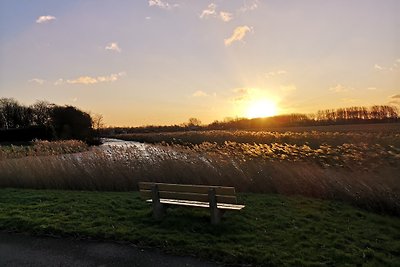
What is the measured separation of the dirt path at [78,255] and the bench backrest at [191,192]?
58.5 inches

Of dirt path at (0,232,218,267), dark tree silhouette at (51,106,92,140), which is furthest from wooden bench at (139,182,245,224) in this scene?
dark tree silhouette at (51,106,92,140)

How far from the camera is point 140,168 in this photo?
12.1m

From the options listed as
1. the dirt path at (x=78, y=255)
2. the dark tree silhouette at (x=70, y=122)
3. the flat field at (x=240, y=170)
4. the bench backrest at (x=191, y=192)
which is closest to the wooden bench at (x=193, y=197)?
the bench backrest at (x=191, y=192)

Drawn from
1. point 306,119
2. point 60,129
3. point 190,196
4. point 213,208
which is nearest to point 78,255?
point 190,196

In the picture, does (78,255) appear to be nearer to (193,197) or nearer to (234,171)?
(193,197)

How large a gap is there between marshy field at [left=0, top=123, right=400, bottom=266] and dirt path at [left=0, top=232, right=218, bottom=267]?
298 mm

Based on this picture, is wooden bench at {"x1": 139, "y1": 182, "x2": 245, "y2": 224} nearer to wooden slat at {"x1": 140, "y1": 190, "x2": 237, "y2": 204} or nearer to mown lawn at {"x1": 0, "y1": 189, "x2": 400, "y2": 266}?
wooden slat at {"x1": 140, "y1": 190, "x2": 237, "y2": 204}

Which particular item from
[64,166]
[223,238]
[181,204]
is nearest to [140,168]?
[64,166]

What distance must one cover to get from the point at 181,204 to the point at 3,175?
929cm

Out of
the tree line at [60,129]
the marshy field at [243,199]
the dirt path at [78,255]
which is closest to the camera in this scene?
the dirt path at [78,255]

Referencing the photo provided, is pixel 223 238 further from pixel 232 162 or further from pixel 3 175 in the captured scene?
pixel 3 175

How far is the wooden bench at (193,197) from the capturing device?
6838 millimetres

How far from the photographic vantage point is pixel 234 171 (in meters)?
10.9

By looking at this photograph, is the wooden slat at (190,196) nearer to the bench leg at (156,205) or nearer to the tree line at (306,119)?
the bench leg at (156,205)
